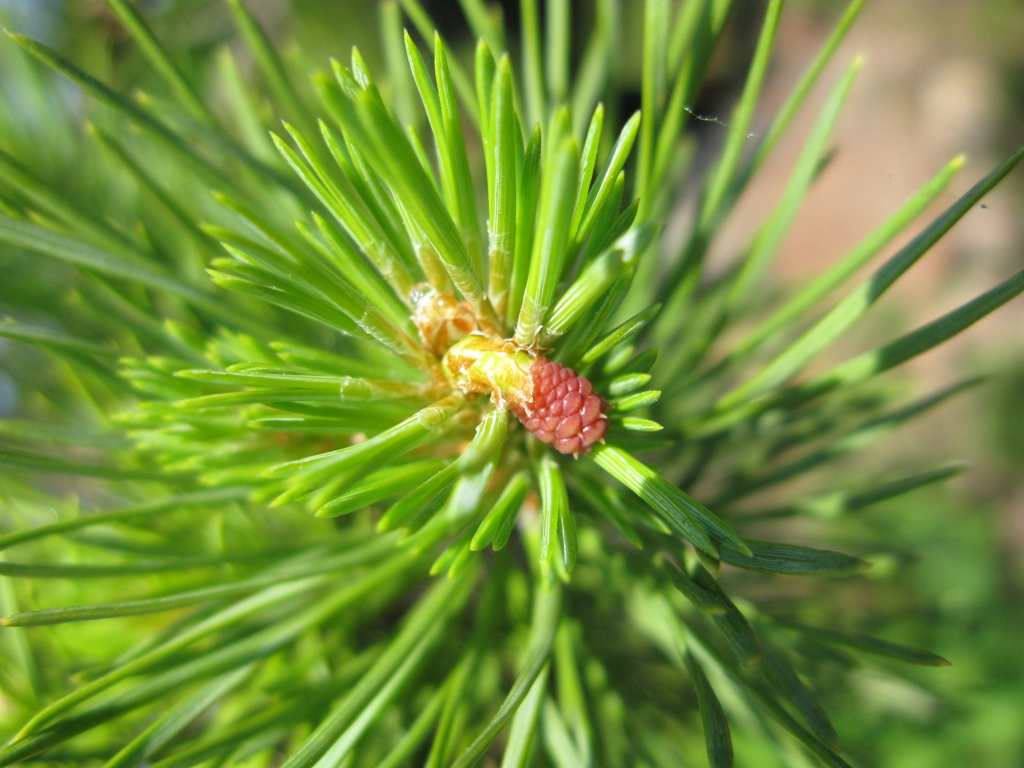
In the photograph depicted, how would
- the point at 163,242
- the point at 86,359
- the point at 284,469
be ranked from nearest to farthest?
the point at 284,469
the point at 86,359
the point at 163,242

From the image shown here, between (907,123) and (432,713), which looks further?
(907,123)

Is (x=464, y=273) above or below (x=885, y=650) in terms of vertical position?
above

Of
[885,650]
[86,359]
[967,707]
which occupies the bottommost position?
[967,707]

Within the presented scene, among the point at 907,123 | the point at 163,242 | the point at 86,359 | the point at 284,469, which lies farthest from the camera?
the point at 907,123

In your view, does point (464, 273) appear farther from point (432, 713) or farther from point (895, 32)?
point (895, 32)

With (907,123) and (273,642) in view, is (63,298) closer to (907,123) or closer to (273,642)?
(273,642)

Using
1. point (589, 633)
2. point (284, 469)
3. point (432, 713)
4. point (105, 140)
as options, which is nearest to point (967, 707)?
point (589, 633)
